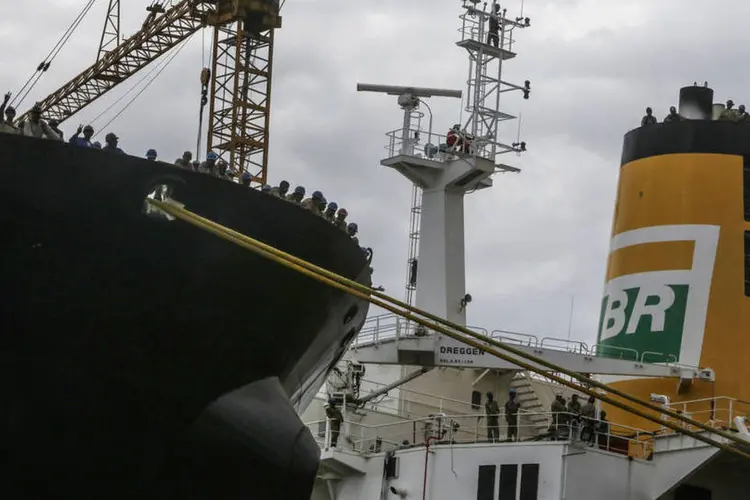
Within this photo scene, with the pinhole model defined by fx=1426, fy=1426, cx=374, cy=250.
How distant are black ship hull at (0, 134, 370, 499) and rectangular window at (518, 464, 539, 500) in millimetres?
8947

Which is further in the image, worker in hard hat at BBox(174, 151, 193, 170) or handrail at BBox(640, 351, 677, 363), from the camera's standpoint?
handrail at BBox(640, 351, 677, 363)

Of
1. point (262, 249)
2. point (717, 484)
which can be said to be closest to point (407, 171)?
point (717, 484)

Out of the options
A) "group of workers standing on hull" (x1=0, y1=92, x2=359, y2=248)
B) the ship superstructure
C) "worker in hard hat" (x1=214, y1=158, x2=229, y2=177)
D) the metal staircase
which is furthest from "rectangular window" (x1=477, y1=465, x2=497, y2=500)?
"worker in hard hat" (x1=214, y1=158, x2=229, y2=177)

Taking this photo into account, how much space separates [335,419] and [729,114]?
825cm

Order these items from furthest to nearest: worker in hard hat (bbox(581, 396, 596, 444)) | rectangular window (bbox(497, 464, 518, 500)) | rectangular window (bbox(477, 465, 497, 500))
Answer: rectangular window (bbox(477, 465, 497, 500)) < rectangular window (bbox(497, 464, 518, 500)) < worker in hard hat (bbox(581, 396, 596, 444))

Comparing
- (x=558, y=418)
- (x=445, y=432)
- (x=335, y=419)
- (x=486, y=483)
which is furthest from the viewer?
(x=335, y=419)

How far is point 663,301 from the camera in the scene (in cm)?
2300

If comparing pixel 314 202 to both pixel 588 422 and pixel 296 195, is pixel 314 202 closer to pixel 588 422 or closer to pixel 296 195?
pixel 296 195

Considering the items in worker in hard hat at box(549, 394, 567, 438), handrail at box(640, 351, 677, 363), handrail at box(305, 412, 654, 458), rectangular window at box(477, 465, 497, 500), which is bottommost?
rectangular window at box(477, 465, 497, 500)

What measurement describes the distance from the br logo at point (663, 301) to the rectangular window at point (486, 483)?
3.18 metres

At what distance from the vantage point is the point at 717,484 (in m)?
21.8

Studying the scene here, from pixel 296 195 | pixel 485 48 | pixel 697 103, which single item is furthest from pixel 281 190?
pixel 485 48

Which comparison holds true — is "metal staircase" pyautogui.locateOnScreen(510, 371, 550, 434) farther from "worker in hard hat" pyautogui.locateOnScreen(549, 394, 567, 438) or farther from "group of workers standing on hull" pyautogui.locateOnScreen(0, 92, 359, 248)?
"group of workers standing on hull" pyautogui.locateOnScreen(0, 92, 359, 248)

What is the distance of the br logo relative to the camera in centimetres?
2270
